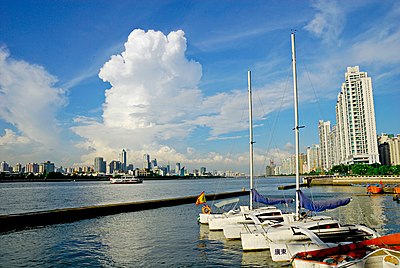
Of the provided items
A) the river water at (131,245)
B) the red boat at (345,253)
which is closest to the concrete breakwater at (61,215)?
the river water at (131,245)

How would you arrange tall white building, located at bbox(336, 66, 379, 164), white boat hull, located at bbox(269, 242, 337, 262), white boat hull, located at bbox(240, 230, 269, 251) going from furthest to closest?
tall white building, located at bbox(336, 66, 379, 164) < white boat hull, located at bbox(240, 230, 269, 251) < white boat hull, located at bbox(269, 242, 337, 262)

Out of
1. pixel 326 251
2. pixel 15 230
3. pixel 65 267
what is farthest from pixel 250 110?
pixel 15 230

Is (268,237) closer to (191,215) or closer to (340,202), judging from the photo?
(340,202)

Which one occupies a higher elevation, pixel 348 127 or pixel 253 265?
pixel 348 127

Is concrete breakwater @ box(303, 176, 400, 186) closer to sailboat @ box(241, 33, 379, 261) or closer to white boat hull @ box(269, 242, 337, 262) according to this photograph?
sailboat @ box(241, 33, 379, 261)

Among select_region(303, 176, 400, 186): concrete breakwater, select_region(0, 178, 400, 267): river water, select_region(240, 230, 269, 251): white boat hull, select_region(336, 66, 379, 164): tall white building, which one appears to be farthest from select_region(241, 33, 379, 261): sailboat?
select_region(336, 66, 379, 164): tall white building

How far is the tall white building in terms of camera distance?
182625 mm

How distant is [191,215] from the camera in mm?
42312

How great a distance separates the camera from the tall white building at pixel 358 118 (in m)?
183

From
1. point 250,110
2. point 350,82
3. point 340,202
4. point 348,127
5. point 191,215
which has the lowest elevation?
point 191,215

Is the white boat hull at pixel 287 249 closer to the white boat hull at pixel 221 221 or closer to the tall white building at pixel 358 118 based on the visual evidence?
the white boat hull at pixel 221 221

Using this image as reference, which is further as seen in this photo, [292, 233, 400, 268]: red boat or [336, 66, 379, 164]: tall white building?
[336, 66, 379, 164]: tall white building

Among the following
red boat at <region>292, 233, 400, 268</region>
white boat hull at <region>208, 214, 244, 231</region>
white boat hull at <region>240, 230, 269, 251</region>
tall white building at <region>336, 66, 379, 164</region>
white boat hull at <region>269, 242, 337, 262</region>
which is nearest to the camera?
red boat at <region>292, 233, 400, 268</region>

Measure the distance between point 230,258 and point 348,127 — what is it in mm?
190568
